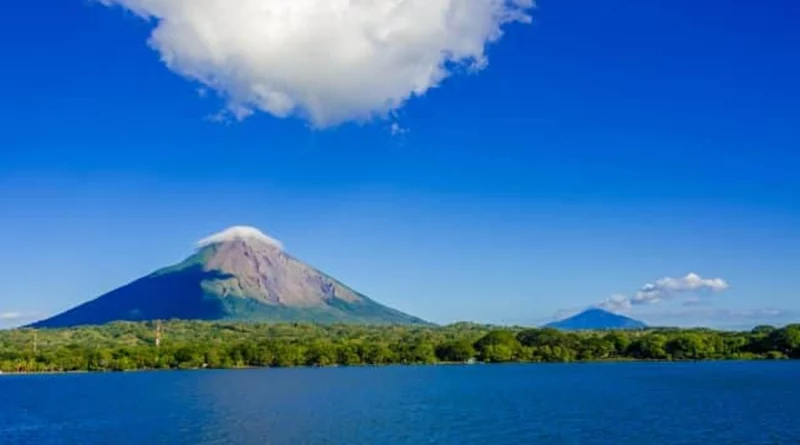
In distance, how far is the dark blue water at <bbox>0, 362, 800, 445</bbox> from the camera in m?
43.4

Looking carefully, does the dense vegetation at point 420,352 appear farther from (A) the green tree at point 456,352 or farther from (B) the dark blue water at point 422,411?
(B) the dark blue water at point 422,411

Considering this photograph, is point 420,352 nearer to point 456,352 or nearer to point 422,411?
point 456,352

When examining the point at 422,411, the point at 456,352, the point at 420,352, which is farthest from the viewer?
the point at 420,352

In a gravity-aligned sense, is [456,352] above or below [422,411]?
above

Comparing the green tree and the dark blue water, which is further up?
the green tree

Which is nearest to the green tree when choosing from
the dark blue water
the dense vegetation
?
the dense vegetation

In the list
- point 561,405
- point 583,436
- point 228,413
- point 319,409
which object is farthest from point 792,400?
point 228,413

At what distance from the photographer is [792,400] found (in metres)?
59.3

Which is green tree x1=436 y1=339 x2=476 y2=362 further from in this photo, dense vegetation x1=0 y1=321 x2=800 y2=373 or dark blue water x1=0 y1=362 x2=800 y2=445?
dark blue water x1=0 y1=362 x2=800 y2=445

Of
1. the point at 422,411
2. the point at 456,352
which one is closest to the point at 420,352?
the point at 456,352

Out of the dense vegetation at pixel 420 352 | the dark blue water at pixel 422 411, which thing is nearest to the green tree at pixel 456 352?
the dense vegetation at pixel 420 352

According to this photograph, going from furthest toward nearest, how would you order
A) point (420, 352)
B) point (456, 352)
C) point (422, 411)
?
point (420, 352), point (456, 352), point (422, 411)

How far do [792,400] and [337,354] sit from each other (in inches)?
3289

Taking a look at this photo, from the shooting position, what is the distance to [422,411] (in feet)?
183
